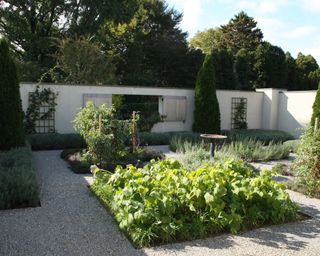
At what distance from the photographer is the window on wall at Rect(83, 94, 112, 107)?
37.4 feet

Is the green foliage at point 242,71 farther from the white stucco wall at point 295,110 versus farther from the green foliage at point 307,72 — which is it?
the white stucco wall at point 295,110

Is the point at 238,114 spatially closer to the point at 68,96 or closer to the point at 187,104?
the point at 187,104

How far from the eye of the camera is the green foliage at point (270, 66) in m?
21.7

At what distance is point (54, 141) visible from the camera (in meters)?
10.1

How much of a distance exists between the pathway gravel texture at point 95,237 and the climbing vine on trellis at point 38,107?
613cm

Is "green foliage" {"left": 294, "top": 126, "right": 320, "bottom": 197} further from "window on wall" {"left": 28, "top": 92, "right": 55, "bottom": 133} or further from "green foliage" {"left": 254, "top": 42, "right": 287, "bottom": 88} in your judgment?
"green foliage" {"left": 254, "top": 42, "right": 287, "bottom": 88}

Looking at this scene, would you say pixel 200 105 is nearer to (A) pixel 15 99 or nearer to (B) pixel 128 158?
(B) pixel 128 158

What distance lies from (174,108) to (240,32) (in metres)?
21.3

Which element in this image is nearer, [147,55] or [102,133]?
[102,133]

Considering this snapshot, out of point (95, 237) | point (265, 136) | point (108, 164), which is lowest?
point (95, 237)

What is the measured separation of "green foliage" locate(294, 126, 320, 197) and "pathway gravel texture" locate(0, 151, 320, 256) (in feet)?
2.03

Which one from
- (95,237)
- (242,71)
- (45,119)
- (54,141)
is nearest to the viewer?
(95,237)

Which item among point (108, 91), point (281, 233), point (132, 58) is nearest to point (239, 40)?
point (132, 58)

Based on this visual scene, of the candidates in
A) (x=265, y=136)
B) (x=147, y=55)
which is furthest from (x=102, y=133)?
(x=147, y=55)
